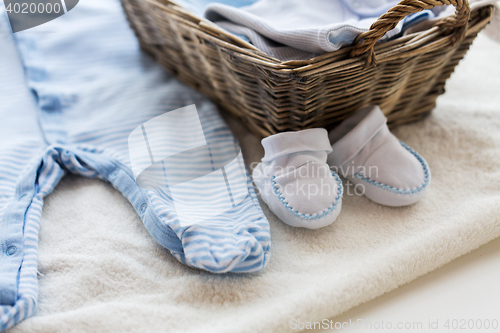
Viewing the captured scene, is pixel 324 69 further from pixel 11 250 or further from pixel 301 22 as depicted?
pixel 11 250

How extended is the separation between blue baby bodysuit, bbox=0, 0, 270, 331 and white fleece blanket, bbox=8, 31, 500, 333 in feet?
0.10

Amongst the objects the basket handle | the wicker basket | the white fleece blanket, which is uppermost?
the basket handle

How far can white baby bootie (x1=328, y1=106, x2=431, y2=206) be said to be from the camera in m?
0.62

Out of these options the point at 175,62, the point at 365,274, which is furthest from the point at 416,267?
the point at 175,62

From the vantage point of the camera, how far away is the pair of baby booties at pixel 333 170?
1.89 feet

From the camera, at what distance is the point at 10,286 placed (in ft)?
1.59

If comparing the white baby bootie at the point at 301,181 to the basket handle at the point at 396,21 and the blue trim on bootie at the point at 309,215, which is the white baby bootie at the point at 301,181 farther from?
the basket handle at the point at 396,21

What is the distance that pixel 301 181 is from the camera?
582mm

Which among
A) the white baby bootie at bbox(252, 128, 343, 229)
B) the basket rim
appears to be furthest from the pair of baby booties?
the basket rim

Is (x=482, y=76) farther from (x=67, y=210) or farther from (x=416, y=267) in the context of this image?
(x=67, y=210)

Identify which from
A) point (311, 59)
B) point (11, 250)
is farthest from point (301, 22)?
point (11, 250)

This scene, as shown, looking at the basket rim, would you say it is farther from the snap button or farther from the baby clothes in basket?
the snap button

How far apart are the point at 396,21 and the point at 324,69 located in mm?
108

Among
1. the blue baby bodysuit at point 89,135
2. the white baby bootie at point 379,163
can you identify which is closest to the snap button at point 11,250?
the blue baby bodysuit at point 89,135
